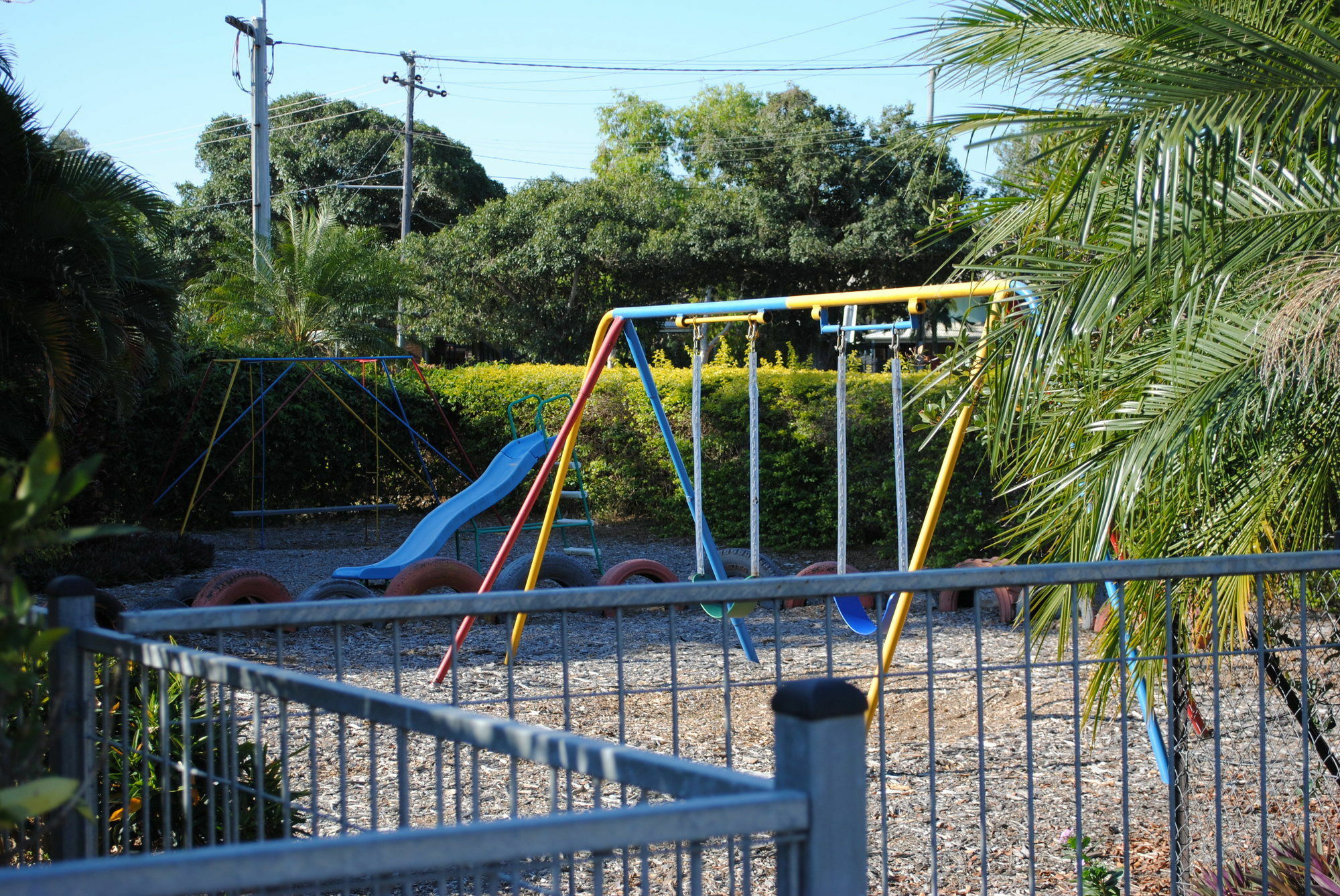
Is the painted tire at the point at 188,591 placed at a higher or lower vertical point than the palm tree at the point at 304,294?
lower

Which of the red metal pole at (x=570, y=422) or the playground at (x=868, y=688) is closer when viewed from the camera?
the playground at (x=868, y=688)

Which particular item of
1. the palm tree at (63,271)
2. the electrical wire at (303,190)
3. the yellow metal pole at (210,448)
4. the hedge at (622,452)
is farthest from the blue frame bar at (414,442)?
the electrical wire at (303,190)

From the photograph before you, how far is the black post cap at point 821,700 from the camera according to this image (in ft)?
3.65

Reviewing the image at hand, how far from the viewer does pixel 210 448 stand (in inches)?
479

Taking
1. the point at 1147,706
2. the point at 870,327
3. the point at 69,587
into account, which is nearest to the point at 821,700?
the point at 69,587

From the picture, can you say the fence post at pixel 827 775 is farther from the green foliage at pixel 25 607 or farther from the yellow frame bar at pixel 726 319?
the yellow frame bar at pixel 726 319

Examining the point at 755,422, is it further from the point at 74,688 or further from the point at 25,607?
the point at 25,607

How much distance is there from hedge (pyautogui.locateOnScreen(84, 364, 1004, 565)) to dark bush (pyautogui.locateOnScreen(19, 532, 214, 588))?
168 cm

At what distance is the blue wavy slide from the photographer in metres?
9.82

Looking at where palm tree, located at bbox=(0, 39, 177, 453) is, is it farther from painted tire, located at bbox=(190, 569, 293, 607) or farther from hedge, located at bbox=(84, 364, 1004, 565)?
hedge, located at bbox=(84, 364, 1004, 565)

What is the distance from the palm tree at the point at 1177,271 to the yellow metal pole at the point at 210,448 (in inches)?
373

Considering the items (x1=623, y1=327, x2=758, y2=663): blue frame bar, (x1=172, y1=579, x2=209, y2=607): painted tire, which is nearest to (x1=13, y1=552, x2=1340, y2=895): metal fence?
(x1=623, y1=327, x2=758, y2=663): blue frame bar

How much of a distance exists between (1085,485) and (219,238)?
36.4 meters

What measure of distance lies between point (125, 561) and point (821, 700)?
10.1 metres
